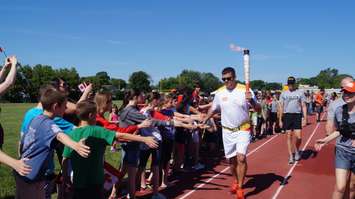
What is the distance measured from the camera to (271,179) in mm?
9023

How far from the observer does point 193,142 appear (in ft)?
34.7

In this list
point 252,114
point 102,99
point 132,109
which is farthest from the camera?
point 252,114

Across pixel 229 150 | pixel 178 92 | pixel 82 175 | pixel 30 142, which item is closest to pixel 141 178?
pixel 229 150

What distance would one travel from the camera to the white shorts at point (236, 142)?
24.5ft

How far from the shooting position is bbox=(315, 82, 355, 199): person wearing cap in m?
5.75

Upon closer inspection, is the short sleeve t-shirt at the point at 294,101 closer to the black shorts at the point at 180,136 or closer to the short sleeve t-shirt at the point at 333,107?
the black shorts at the point at 180,136

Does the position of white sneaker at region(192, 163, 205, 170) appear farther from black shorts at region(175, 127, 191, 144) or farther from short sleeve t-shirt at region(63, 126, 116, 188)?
short sleeve t-shirt at region(63, 126, 116, 188)

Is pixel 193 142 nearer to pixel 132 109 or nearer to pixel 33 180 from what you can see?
pixel 132 109

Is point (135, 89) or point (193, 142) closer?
point (135, 89)

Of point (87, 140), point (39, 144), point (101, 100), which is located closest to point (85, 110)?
point (87, 140)

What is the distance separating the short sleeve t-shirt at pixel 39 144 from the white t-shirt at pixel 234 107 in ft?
13.8

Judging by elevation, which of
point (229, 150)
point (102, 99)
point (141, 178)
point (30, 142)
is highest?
point (102, 99)

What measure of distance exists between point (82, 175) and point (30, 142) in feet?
2.35

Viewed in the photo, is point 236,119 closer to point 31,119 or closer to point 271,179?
point 271,179
